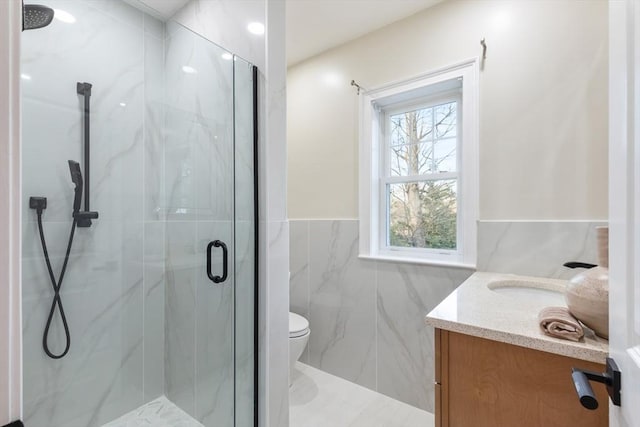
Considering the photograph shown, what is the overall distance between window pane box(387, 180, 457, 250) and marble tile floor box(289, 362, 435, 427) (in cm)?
106

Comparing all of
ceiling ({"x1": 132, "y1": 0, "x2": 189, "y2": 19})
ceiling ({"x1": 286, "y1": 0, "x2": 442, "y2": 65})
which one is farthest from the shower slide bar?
ceiling ({"x1": 286, "y1": 0, "x2": 442, "y2": 65})

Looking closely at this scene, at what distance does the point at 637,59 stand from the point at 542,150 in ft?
4.20

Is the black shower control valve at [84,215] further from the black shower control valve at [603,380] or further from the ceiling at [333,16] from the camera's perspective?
the black shower control valve at [603,380]

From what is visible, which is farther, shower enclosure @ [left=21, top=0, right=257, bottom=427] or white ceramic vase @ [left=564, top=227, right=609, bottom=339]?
shower enclosure @ [left=21, top=0, right=257, bottom=427]

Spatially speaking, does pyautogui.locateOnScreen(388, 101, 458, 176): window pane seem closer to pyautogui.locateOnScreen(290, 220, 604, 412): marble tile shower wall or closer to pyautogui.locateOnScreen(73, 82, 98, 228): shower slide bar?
pyautogui.locateOnScreen(290, 220, 604, 412): marble tile shower wall

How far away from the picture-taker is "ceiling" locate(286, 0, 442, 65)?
191 centimetres

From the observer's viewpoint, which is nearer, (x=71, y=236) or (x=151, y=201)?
(x=71, y=236)

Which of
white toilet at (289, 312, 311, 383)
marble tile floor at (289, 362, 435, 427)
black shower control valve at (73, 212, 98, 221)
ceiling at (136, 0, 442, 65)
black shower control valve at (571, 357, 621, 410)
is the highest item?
ceiling at (136, 0, 442, 65)

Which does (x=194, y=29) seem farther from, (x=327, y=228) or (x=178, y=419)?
(x=178, y=419)

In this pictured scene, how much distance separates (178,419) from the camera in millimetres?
1689

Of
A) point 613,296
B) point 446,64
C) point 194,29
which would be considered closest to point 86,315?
point 194,29

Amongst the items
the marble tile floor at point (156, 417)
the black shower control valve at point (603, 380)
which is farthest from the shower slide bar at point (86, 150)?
the black shower control valve at point (603, 380)

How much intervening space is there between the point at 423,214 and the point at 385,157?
525 millimetres

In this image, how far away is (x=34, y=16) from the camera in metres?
1.06
